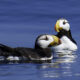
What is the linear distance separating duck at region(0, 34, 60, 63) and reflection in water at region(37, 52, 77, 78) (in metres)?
0.29

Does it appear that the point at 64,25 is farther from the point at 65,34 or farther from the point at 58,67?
the point at 58,67

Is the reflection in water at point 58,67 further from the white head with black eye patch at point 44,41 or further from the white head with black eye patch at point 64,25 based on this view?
the white head with black eye patch at point 64,25

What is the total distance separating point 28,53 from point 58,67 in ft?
4.78

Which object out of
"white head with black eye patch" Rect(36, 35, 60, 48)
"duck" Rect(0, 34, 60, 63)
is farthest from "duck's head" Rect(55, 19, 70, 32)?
"duck" Rect(0, 34, 60, 63)

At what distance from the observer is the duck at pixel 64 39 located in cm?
2117

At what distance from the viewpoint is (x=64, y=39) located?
73.5ft

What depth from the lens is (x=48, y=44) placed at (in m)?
18.6

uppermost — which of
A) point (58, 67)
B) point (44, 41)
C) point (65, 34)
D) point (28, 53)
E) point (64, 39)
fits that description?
point (65, 34)

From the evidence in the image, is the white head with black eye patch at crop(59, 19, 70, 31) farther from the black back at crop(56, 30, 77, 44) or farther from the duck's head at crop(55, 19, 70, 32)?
the black back at crop(56, 30, 77, 44)

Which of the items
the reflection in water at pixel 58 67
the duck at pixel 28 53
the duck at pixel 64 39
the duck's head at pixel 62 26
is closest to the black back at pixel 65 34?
the duck at pixel 64 39

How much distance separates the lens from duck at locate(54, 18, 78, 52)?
834 inches

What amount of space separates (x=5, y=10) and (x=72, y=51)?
1048 centimetres

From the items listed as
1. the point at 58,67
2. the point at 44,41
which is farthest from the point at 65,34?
the point at 58,67

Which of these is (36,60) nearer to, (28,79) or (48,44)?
(48,44)
